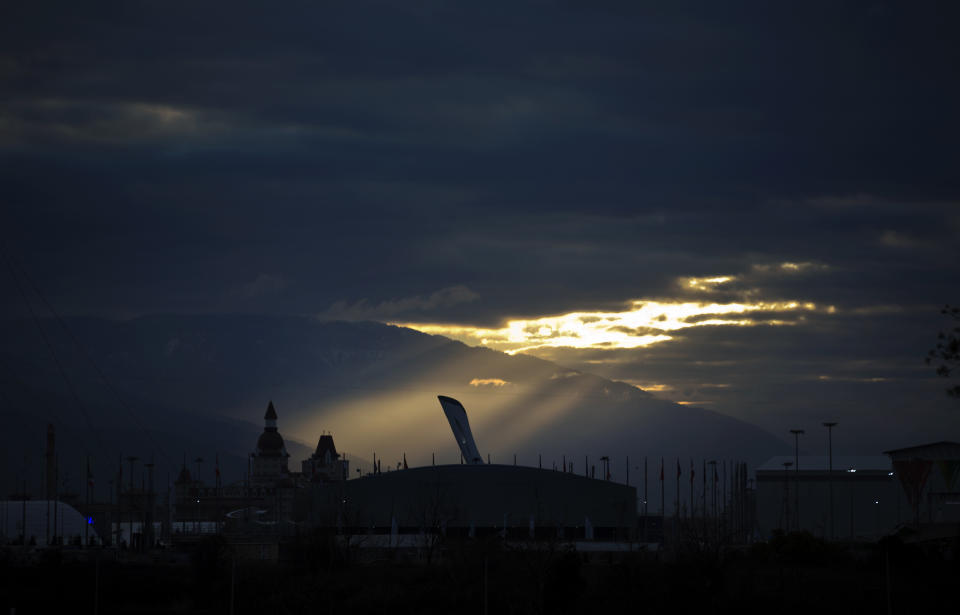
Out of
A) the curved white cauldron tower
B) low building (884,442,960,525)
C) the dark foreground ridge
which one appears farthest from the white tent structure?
low building (884,442,960,525)

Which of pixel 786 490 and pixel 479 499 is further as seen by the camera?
pixel 786 490

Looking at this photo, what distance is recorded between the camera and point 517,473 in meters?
138

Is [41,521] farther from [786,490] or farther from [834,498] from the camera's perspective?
[834,498]

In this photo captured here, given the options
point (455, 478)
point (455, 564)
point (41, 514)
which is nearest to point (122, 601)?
point (455, 564)

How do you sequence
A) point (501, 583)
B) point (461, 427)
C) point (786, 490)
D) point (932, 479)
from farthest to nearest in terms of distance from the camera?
point (461, 427)
point (786, 490)
point (932, 479)
point (501, 583)

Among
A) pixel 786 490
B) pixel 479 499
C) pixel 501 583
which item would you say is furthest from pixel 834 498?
pixel 501 583

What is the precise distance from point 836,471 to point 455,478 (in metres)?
52.5

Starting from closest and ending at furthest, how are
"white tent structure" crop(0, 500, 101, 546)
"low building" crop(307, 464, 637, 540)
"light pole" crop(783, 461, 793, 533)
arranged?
"low building" crop(307, 464, 637, 540), "light pole" crop(783, 461, 793, 533), "white tent structure" crop(0, 500, 101, 546)

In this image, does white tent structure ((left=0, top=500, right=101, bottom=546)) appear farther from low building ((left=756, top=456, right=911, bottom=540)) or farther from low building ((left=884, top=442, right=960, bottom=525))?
low building ((left=884, top=442, right=960, bottom=525))

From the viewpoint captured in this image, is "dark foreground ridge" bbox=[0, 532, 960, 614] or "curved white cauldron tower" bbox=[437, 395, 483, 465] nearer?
"dark foreground ridge" bbox=[0, 532, 960, 614]

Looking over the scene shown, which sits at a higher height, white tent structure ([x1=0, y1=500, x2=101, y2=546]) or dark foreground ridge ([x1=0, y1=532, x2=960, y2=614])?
dark foreground ridge ([x1=0, y1=532, x2=960, y2=614])

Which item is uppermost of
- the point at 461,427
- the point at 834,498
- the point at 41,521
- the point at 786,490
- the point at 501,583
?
the point at 461,427

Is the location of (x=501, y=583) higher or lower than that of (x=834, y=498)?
higher

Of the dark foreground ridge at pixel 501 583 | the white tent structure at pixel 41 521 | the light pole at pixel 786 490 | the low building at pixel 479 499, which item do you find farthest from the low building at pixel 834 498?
the white tent structure at pixel 41 521
